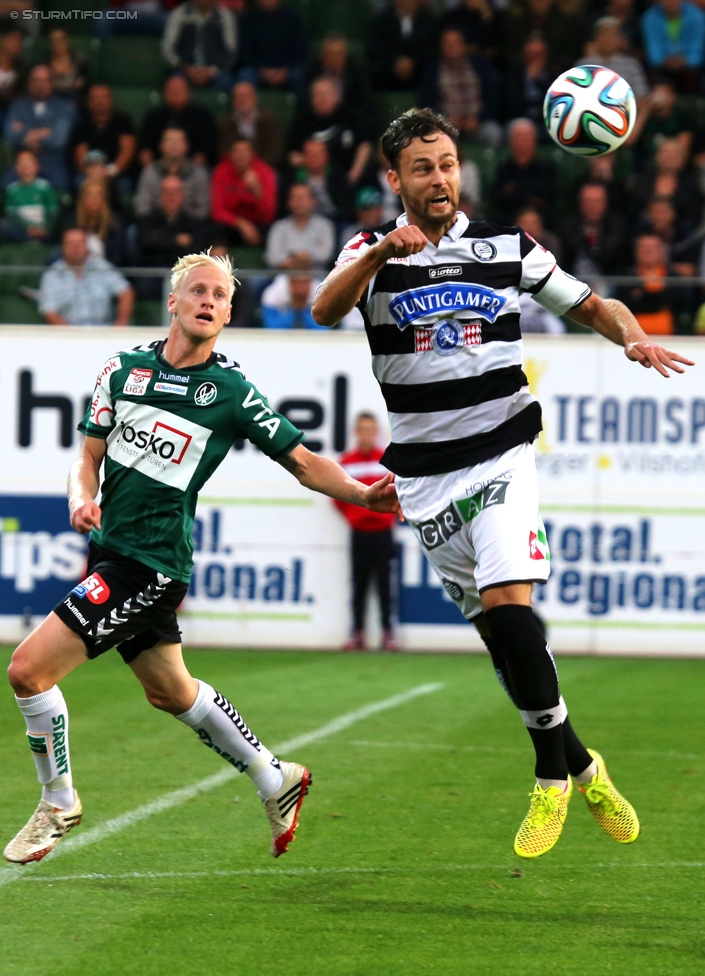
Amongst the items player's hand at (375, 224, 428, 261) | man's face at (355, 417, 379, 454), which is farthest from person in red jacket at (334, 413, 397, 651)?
player's hand at (375, 224, 428, 261)

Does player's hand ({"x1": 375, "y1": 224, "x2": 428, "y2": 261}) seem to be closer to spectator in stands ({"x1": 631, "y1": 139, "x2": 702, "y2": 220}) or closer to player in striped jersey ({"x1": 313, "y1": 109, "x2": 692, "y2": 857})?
player in striped jersey ({"x1": 313, "y1": 109, "x2": 692, "y2": 857})

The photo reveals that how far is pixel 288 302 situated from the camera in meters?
14.9

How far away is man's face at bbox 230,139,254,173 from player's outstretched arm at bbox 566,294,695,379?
36.6ft

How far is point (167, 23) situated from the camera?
18.8 meters

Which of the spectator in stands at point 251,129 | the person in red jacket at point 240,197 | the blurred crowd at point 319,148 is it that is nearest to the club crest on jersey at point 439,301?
the blurred crowd at point 319,148

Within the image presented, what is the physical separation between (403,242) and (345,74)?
13190 millimetres

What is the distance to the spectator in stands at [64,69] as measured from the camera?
59.1ft

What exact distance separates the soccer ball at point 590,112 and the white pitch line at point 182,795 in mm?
3632

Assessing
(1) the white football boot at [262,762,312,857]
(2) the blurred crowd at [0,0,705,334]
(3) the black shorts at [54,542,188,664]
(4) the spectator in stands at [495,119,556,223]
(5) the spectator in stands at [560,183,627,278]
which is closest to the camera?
(3) the black shorts at [54,542,188,664]

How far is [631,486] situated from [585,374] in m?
1.20

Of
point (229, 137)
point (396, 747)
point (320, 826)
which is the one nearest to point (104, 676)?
point (396, 747)

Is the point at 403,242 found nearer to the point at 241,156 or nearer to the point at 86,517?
the point at 86,517

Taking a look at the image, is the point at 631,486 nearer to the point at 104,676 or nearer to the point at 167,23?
the point at 104,676

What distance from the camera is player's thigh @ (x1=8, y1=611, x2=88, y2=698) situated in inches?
215
